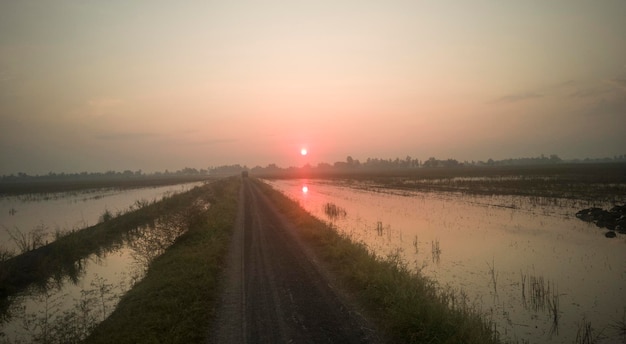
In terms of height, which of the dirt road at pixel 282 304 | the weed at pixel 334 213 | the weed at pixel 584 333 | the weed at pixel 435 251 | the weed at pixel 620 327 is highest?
the weed at pixel 334 213

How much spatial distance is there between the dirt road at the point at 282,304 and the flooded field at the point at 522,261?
3.89m

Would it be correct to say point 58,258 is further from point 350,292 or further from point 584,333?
point 584,333

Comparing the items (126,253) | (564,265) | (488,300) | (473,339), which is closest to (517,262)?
(564,265)

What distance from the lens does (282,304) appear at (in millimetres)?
10070

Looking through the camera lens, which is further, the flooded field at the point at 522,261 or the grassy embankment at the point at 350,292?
the flooded field at the point at 522,261

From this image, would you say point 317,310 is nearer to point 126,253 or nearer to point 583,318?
point 583,318

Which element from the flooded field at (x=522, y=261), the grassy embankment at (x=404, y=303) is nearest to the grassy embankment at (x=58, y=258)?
the grassy embankment at (x=404, y=303)

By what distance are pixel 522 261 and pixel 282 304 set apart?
Result: 33.6 ft

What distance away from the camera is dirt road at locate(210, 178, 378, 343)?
8.21 metres

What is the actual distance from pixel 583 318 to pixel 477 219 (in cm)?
1575

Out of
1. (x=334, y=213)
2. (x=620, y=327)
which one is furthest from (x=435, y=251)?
(x=334, y=213)

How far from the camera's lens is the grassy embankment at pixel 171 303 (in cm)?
853

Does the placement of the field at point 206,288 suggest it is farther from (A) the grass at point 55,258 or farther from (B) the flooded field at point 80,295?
(B) the flooded field at point 80,295

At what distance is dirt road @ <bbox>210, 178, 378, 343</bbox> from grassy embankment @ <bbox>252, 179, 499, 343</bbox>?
0.61 metres
